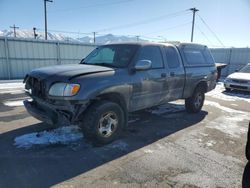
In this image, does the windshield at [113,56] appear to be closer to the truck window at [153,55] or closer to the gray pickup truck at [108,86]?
the gray pickup truck at [108,86]

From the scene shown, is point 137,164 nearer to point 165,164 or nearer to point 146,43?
point 165,164

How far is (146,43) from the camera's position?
196 inches

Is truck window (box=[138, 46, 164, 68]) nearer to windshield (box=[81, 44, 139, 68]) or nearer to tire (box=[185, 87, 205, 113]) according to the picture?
windshield (box=[81, 44, 139, 68])

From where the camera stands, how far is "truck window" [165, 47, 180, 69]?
17.8ft

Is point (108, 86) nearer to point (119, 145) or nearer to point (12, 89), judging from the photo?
point (119, 145)

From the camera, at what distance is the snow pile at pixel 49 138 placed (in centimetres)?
417

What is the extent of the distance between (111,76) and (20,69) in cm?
1399

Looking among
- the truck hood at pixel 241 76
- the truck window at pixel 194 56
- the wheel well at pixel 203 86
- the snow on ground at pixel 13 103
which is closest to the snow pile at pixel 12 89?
the snow on ground at pixel 13 103

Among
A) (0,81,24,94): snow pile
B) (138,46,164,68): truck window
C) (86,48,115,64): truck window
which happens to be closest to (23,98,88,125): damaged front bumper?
(86,48,115,64): truck window

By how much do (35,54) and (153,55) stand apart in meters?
13.8

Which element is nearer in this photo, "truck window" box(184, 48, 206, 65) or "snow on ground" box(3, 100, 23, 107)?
"truck window" box(184, 48, 206, 65)

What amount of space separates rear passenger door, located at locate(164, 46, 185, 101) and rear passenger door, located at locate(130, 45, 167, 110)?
245mm

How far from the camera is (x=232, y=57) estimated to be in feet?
67.2

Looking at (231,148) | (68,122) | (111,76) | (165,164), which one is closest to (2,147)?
(68,122)
